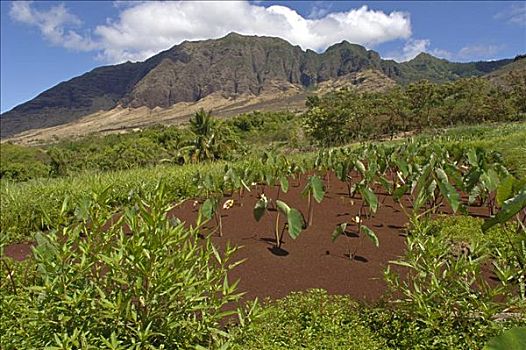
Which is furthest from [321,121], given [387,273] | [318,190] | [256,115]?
[387,273]

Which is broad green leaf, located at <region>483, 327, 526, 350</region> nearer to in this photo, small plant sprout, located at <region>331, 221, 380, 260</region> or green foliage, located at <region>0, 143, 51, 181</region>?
small plant sprout, located at <region>331, 221, 380, 260</region>

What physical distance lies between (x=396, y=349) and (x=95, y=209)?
187 cm

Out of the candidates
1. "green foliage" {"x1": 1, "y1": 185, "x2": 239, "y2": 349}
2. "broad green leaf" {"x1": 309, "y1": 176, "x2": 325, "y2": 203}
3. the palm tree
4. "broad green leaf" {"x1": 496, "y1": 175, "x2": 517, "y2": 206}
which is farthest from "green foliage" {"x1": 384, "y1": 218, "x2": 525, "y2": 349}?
the palm tree

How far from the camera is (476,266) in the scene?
247 centimetres

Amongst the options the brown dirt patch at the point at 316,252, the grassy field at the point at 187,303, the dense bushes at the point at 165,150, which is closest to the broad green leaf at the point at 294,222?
the brown dirt patch at the point at 316,252

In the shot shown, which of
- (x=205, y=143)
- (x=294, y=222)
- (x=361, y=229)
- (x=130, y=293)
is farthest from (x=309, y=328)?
(x=205, y=143)

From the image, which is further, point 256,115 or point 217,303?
point 256,115

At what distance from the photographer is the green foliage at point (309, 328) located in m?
2.54

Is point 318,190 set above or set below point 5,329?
above

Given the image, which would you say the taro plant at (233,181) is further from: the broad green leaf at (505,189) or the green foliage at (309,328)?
the broad green leaf at (505,189)

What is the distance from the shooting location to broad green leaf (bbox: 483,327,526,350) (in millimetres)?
857

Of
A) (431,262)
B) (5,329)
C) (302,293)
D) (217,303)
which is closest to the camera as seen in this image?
(217,303)

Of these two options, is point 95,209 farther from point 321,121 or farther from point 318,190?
point 321,121

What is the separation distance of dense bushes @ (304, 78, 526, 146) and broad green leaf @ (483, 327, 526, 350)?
96.3 feet
